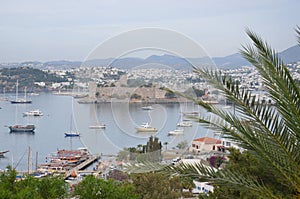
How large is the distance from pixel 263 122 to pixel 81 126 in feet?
14.8

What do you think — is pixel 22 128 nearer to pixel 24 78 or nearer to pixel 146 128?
pixel 146 128

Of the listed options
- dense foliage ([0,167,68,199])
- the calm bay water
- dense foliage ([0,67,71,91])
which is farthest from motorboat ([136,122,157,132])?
dense foliage ([0,67,71,91])

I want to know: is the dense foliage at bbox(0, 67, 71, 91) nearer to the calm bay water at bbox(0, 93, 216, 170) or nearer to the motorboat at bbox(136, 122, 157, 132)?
the calm bay water at bbox(0, 93, 216, 170)

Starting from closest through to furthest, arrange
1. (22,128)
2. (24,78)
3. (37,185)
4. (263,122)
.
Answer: (263,122) < (37,185) < (22,128) < (24,78)

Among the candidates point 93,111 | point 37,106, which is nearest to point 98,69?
point 93,111

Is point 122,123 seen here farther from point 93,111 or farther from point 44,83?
point 44,83

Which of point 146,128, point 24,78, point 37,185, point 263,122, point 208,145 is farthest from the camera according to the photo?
point 24,78

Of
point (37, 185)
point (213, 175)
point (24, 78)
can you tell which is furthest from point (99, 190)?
point (24, 78)

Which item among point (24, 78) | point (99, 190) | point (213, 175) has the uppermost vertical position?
point (213, 175)

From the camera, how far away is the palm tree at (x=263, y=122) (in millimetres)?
2432

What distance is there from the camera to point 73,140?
29656 millimetres

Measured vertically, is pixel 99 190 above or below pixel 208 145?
above

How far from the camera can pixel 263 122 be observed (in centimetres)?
256

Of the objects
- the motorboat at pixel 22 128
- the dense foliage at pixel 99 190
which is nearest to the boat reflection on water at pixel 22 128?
the motorboat at pixel 22 128
